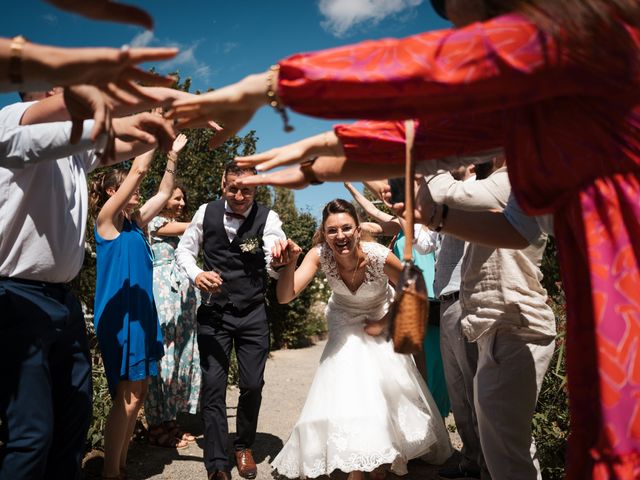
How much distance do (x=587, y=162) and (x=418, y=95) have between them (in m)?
0.43

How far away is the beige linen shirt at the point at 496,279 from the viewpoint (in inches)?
96.8

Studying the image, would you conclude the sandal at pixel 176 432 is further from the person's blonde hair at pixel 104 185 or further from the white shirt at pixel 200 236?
the person's blonde hair at pixel 104 185

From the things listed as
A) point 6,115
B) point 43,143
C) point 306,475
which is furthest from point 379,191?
point 306,475

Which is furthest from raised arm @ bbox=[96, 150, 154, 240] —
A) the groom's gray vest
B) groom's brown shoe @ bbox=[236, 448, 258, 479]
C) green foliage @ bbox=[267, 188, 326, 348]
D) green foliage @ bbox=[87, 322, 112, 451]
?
green foliage @ bbox=[267, 188, 326, 348]

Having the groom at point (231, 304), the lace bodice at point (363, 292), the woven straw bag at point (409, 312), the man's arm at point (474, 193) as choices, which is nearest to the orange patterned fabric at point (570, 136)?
the woven straw bag at point (409, 312)

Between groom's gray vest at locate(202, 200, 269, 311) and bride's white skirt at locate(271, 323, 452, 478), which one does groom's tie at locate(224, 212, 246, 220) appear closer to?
groom's gray vest at locate(202, 200, 269, 311)

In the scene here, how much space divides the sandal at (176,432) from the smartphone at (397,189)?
396 cm

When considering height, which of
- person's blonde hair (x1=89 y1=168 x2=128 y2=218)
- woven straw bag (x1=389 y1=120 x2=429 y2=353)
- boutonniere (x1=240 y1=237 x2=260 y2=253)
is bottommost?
woven straw bag (x1=389 y1=120 x2=429 y2=353)

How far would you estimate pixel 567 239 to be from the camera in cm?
131

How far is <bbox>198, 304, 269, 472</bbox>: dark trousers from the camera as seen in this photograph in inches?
155

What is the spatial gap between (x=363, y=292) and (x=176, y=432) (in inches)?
89.9

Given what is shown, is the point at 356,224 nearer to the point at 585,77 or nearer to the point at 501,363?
the point at 501,363

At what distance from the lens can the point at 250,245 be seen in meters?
4.35

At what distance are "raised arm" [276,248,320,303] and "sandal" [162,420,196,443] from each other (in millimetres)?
1755
